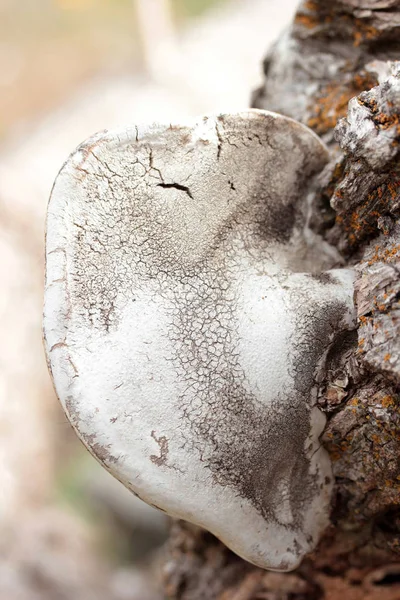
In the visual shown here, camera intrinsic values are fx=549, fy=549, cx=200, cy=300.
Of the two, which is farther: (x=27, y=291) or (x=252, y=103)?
(x=27, y=291)

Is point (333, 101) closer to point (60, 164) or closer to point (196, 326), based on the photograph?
point (196, 326)

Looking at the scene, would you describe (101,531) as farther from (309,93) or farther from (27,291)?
(309,93)

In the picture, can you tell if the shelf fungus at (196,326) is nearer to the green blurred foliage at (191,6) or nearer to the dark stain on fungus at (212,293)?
the dark stain on fungus at (212,293)

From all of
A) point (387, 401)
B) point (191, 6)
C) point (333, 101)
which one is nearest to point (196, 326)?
point (387, 401)

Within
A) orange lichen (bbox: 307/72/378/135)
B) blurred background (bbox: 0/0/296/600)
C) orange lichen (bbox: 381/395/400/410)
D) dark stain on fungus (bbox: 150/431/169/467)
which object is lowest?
Answer: blurred background (bbox: 0/0/296/600)

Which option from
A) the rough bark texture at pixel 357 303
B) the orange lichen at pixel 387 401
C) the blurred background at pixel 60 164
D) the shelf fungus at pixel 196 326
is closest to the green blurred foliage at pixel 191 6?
the blurred background at pixel 60 164

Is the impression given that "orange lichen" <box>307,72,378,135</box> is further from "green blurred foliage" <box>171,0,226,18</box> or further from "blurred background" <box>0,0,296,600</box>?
"green blurred foliage" <box>171,0,226,18</box>

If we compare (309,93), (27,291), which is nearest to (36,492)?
(27,291)

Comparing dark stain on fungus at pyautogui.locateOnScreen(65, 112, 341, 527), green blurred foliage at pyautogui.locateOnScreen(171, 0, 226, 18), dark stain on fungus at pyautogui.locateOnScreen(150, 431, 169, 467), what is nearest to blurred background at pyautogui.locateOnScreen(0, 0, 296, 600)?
green blurred foliage at pyautogui.locateOnScreen(171, 0, 226, 18)
